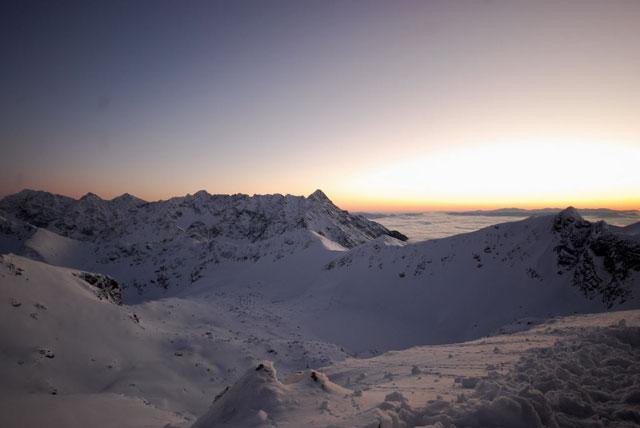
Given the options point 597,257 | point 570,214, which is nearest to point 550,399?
point 597,257

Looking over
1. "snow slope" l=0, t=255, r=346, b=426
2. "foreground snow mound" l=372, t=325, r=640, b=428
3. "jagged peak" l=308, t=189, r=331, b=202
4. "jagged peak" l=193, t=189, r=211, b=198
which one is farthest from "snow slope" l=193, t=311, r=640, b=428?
"jagged peak" l=193, t=189, r=211, b=198

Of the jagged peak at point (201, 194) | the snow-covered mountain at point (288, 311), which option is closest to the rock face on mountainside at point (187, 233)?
the jagged peak at point (201, 194)

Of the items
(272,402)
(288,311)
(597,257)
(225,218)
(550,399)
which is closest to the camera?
(550,399)

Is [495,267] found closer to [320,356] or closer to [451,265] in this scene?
[451,265]

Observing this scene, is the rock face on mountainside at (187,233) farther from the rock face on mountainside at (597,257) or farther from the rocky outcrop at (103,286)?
the rock face on mountainside at (597,257)

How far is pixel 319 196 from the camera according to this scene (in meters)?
151

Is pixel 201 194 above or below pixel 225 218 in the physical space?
above

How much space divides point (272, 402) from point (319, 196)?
14581cm

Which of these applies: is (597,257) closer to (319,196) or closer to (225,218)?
(319,196)

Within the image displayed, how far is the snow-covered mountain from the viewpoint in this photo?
11.6m

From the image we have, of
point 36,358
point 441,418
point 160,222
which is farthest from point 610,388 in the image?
point 160,222

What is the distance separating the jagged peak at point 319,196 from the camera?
5842 inches

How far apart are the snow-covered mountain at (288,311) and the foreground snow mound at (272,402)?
0.14 ft

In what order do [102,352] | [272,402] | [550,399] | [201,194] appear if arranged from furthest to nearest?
[201,194] < [102,352] < [272,402] < [550,399]
